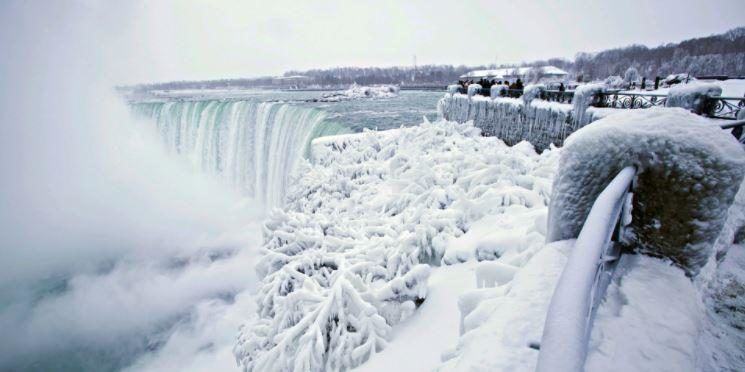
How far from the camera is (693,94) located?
692 centimetres

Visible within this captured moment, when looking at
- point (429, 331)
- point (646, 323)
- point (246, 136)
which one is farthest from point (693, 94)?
point (246, 136)

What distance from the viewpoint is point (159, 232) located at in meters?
25.5

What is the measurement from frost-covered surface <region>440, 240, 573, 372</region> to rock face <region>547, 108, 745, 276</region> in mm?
484

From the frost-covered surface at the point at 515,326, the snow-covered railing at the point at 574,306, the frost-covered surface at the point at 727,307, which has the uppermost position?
the snow-covered railing at the point at 574,306

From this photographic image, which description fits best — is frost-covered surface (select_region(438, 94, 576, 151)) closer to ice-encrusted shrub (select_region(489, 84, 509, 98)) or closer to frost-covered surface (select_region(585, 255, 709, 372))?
ice-encrusted shrub (select_region(489, 84, 509, 98))

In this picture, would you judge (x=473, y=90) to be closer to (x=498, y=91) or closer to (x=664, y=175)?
(x=498, y=91)

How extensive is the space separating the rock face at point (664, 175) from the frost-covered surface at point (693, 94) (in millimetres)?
6652

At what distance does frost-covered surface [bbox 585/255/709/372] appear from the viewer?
1381 mm

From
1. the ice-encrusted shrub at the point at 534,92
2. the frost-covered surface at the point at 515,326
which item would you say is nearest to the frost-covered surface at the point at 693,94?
the ice-encrusted shrub at the point at 534,92

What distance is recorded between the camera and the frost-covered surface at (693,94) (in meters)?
6.78

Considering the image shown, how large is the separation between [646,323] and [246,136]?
86.8 feet

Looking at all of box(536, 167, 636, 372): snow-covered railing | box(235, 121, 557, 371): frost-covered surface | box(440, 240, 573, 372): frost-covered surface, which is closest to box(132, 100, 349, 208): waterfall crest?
box(235, 121, 557, 371): frost-covered surface

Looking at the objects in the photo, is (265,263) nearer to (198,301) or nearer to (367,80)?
(198,301)

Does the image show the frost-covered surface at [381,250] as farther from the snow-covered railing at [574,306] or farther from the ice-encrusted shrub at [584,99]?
the ice-encrusted shrub at [584,99]
